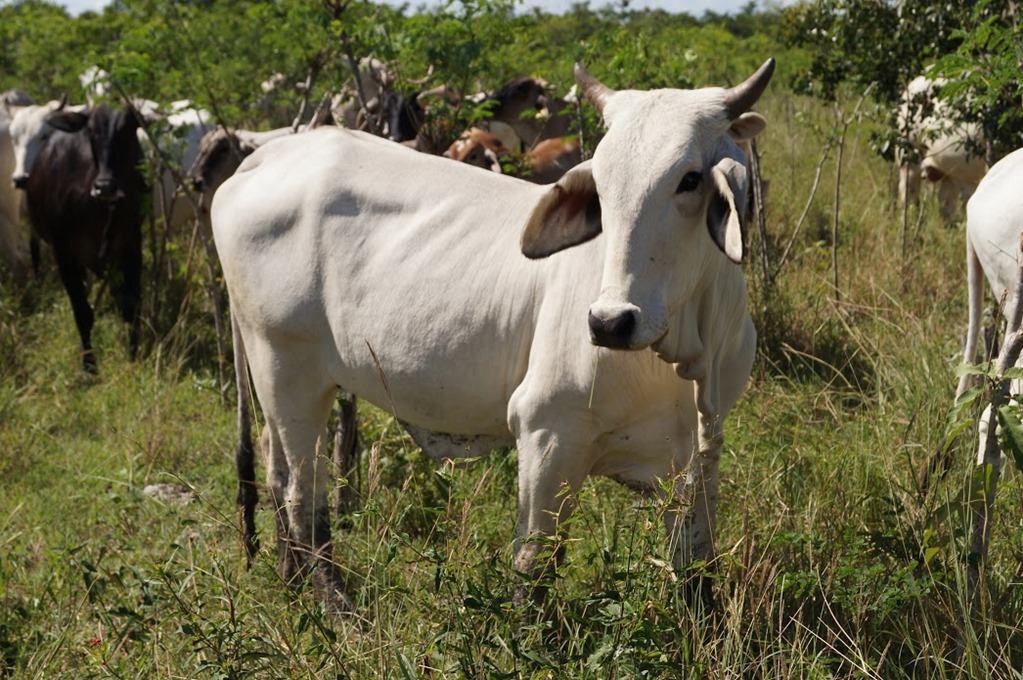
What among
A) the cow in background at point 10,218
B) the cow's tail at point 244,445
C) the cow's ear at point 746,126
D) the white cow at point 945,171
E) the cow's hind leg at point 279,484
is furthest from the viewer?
the cow in background at point 10,218

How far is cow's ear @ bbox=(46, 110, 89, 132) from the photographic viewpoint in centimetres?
798

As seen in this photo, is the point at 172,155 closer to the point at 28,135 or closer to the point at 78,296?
the point at 78,296

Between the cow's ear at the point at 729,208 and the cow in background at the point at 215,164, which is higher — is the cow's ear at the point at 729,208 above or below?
above

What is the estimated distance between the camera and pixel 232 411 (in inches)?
251

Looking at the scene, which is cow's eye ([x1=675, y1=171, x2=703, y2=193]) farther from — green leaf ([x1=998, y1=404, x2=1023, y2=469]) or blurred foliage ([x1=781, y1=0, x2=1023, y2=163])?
blurred foliage ([x1=781, y1=0, x2=1023, y2=163])

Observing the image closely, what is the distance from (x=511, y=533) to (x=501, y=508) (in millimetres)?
180

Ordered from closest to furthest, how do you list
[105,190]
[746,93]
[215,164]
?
1. [746,93]
2. [105,190]
3. [215,164]

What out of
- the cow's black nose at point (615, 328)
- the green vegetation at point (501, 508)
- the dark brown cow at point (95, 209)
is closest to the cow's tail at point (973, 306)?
the green vegetation at point (501, 508)

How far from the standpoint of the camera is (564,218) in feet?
10.9

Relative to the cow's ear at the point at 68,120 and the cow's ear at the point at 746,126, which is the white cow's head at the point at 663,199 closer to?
the cow's ear at the point at 746,126

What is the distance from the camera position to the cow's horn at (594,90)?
3.25 metres

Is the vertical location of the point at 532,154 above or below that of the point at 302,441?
above

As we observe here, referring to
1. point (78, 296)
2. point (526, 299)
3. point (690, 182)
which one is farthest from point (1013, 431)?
point (78, 296)

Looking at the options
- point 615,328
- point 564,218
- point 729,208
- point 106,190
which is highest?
point 729,208
